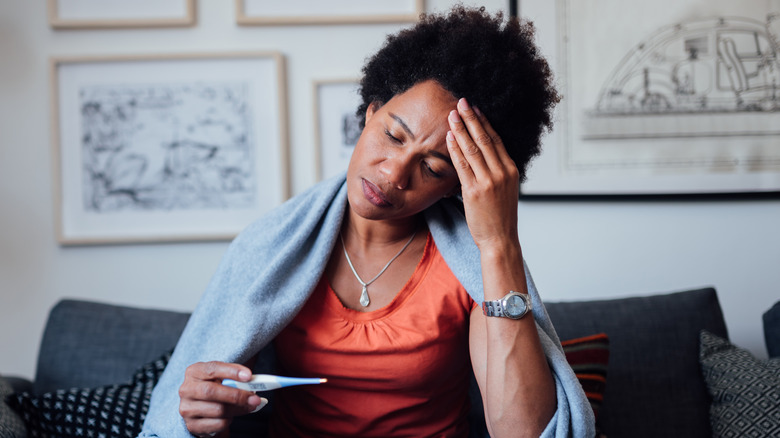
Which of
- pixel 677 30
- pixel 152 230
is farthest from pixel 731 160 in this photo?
pixel 152 230

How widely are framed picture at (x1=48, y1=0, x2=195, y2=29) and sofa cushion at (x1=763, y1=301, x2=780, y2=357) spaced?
195 cm

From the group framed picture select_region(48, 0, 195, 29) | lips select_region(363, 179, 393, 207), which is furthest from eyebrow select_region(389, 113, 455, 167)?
framed picture select_region(48, 0, 195, 29)

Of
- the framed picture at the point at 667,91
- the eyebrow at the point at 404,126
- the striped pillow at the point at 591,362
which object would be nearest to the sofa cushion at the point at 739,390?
the striped pillow at the point at 591,362

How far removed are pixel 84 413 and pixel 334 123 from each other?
1136 millimetres

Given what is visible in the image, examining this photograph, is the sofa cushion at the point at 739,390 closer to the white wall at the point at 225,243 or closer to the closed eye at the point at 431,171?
the white wall at the point at 225,243

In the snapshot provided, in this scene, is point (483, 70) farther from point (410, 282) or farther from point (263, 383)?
point (263, 383)

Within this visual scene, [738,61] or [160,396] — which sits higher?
[738,61]

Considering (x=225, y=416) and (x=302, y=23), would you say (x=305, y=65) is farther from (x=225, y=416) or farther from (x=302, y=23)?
(x=225, y=416)

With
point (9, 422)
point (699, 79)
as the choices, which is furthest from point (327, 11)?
point (9, 422)

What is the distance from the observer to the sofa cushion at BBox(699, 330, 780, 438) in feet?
4.91

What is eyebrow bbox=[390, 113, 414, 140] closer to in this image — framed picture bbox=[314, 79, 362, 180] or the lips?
the lips

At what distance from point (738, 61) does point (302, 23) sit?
4.61 ft

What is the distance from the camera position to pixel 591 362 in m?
1.56

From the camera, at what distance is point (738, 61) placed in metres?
2.00
